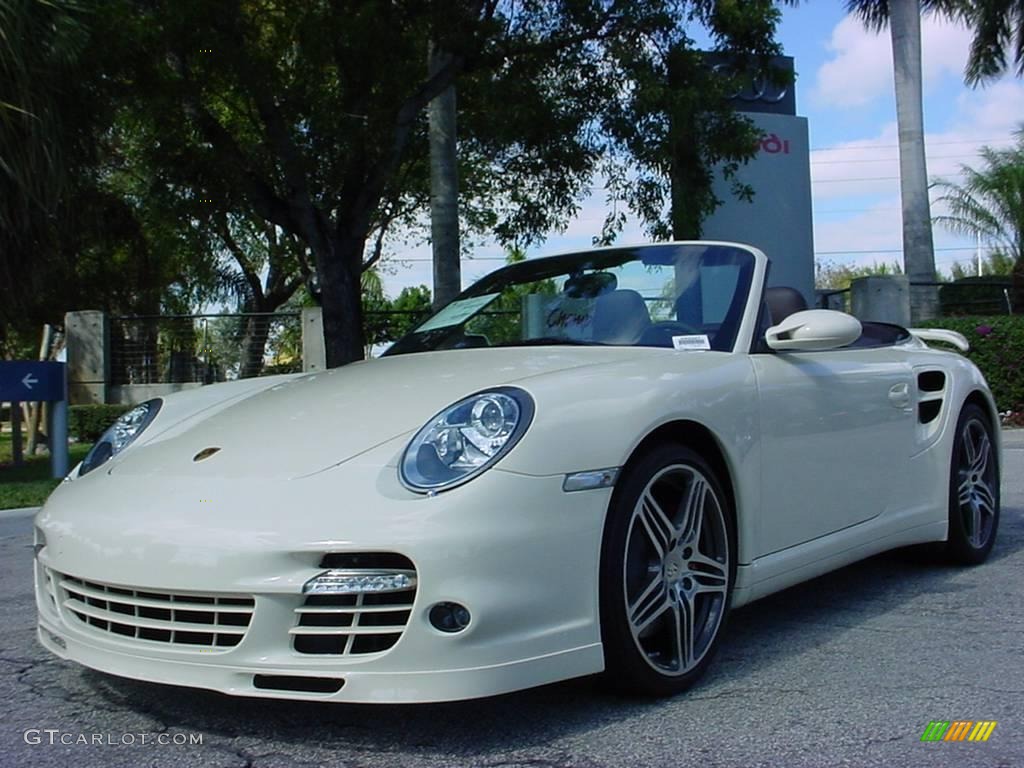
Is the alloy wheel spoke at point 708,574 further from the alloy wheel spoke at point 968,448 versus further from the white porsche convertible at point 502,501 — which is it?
the alloy wheel spoke at point 968,448

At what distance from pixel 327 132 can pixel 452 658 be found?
1070 cm

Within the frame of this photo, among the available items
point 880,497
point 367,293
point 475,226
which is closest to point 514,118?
point 880,497

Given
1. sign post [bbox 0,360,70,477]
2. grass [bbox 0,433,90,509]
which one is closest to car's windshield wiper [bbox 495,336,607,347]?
grass [bbox 0,433,90,509]

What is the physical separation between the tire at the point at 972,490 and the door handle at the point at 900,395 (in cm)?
49

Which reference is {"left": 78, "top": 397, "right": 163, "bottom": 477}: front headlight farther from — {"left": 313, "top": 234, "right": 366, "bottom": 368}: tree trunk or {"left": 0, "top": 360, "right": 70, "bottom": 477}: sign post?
{"left": 313, "top": 234, "right": 366, "bottom": 368}: tree trunk

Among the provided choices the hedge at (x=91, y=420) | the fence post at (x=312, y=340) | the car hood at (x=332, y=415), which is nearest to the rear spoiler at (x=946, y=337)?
the car hood at (x=332, y=415)

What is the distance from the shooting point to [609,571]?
112 inches

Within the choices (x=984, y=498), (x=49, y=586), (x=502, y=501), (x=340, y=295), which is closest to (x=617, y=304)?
(x=502, y=501)

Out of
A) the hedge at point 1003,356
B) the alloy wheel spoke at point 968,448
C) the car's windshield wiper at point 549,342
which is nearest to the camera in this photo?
the car's windshield wiper at point 549,342

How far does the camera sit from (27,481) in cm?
1028

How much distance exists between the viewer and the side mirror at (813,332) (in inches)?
145

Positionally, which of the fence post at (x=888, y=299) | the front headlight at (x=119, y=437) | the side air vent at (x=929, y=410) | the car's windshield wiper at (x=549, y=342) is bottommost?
the side air vent at (x=929, y=410)

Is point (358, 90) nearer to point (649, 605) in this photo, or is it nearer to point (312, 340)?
point (312, 340)

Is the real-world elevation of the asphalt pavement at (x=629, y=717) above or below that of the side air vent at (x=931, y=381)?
below
